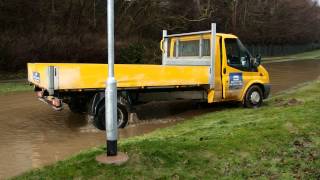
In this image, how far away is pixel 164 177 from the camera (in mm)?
5934

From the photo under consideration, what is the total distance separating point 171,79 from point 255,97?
3.24 metres

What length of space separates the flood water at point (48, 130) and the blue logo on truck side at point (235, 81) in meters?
1.21

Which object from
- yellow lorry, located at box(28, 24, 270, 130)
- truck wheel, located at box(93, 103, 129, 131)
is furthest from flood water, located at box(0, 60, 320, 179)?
yellow lorry, located at box(28, 24, 270, 130)

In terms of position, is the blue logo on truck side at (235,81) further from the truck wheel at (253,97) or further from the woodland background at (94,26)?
the woodland background at (94,26)

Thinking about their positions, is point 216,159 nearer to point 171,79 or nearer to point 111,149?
point 111,149

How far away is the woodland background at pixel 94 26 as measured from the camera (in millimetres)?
29672

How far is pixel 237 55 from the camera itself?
13867 millimetres

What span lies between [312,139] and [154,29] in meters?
38.5

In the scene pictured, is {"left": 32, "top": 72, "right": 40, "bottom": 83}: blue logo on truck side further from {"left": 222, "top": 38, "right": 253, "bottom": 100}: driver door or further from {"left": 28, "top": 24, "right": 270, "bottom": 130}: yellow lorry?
{"left": 222, "top": 38, "right": 253, "bottom": 100}: driver door

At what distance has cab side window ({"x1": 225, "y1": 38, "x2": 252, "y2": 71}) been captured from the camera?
13.7 m

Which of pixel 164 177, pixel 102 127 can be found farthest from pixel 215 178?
pixel 102 127

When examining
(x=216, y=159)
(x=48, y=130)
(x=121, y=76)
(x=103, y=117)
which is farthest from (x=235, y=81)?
(x=216, y=159)

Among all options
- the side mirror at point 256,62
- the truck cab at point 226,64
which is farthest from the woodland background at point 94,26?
the side mirror at point 256,62

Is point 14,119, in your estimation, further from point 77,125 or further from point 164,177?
point 164,177
